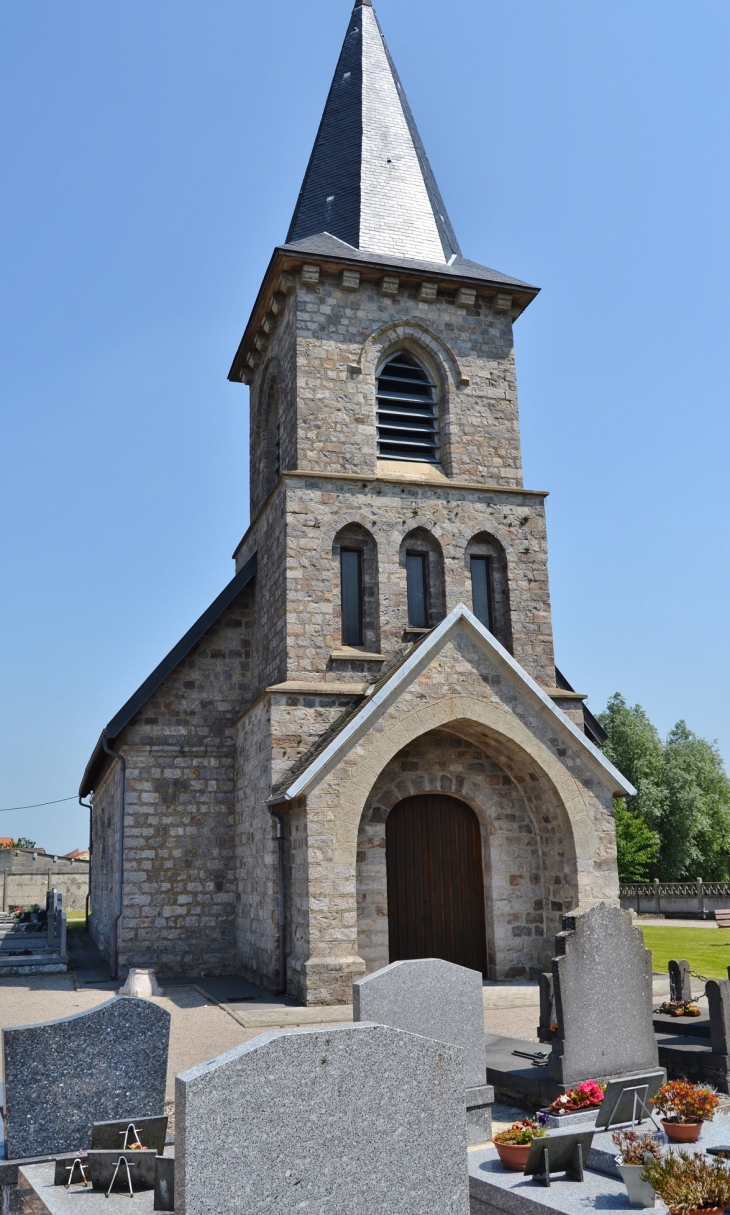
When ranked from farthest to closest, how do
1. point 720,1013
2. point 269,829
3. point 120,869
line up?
point 120,869
point 269,829
point 720,1013

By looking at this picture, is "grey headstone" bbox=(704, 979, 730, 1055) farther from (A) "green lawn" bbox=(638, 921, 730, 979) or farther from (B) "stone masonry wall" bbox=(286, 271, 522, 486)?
(B) "stone masonry wall" bbox=(286, 271, 522, 486)

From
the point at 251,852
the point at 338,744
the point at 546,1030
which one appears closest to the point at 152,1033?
the point at 546,1030

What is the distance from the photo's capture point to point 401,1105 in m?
4.28

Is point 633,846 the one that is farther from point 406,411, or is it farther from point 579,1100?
point 579,1100

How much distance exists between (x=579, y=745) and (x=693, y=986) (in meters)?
3.64

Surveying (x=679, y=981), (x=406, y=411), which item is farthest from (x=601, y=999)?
(x=406, y=411)

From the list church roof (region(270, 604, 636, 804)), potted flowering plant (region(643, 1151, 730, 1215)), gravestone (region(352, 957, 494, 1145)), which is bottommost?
potted flowering plant (region(643, 1151, 730, 1215))

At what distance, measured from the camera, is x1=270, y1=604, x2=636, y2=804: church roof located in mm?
13188

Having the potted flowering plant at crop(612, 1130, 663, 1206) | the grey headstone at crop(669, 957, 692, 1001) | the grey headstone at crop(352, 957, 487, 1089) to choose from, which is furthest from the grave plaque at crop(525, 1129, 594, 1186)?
the grey headstone at crop(669, 957, 692, 1001)

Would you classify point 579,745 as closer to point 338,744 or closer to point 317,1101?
point 338,744

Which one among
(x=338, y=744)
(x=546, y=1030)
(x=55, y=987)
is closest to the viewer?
(x=546, y=1030)

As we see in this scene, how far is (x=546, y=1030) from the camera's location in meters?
8.23

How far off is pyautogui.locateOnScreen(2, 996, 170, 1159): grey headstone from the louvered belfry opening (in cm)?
1204

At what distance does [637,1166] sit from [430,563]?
12073 mm
